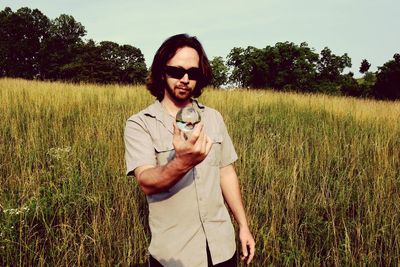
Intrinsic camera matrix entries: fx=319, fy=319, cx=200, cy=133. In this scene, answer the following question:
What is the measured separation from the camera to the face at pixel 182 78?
147 cm

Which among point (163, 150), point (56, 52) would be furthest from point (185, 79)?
point (56, 52)

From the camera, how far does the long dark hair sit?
1.53m

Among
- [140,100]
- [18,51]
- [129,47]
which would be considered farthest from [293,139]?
[18,51]

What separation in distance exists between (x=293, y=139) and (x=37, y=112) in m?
3.79

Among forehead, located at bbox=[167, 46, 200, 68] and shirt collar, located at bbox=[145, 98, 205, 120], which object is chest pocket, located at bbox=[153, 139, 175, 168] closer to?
shirt collar, located at bbox=[145, 98, 205, 120]

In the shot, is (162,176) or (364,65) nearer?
(162,176)

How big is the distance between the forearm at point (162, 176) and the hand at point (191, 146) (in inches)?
1.4

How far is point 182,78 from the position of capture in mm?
1467

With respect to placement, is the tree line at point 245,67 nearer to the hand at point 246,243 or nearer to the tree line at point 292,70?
the tree line at point 292,70

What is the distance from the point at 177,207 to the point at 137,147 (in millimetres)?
304

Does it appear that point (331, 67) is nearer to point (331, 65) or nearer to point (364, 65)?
point (331, 65)

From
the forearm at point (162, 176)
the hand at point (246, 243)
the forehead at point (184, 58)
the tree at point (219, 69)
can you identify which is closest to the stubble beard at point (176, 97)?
the forehead at point (184, 58)

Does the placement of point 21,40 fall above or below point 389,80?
above

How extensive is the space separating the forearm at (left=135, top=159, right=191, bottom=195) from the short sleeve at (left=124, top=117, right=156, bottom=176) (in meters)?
0.06
